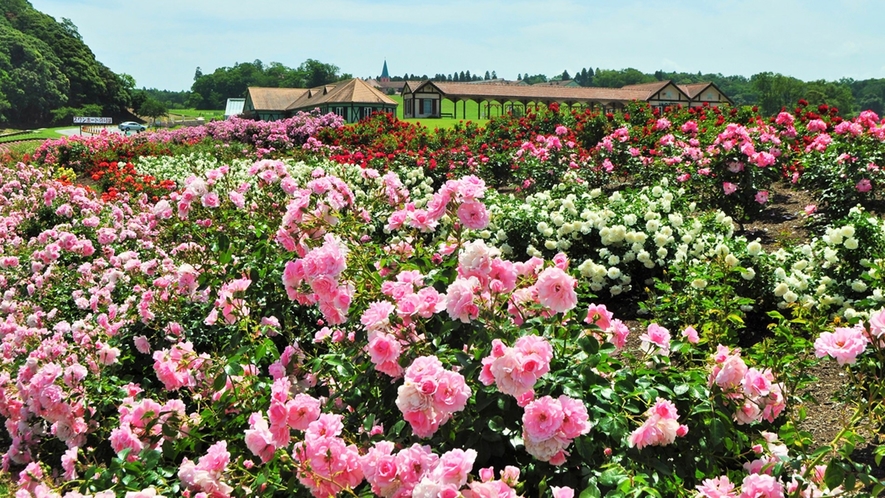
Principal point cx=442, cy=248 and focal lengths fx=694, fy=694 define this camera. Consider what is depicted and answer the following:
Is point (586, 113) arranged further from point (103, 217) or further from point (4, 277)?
point (4, 277)

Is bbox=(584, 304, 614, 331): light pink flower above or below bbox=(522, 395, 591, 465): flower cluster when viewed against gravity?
above

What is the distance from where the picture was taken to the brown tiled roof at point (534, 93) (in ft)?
175

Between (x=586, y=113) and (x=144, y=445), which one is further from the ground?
(x=586, y=113)

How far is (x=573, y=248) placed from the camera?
5.54m

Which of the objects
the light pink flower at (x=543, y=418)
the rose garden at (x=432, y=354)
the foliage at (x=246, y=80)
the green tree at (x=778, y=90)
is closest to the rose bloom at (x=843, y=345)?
the rose garden at (x=432, y=354)

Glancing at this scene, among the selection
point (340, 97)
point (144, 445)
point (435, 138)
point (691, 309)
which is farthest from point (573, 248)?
point (340, 97)

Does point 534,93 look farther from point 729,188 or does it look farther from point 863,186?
point 863,186

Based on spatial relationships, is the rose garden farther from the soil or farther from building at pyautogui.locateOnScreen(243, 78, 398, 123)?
building at pyautogui.locateOnScreen(243, 78, 398, 123)

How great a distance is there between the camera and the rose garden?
1808mm

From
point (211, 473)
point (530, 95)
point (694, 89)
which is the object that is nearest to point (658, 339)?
point (211, 473)

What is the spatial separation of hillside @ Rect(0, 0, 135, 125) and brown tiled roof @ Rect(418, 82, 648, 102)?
157ft

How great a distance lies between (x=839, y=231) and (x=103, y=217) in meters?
6.20

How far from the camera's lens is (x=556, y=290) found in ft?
6.64

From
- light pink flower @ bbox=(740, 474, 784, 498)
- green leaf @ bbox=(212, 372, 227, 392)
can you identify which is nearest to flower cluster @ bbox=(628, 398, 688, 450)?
light pink flower @ bbox=(740, 474, 784, 498)
